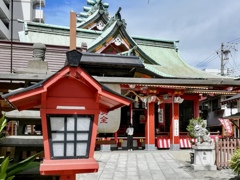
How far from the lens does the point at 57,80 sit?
384 cm

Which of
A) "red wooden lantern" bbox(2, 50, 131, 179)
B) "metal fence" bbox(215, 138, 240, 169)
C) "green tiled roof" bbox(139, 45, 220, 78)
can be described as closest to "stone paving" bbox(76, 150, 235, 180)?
"metal fence" bbox(215, 138, 240, 169)

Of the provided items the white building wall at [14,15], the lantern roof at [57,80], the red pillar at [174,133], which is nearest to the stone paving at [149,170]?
the red pillar at [174,133]

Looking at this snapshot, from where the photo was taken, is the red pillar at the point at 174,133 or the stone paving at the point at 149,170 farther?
the red pillar at the point at 174,133

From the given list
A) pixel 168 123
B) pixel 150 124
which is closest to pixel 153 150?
pixel 150 124

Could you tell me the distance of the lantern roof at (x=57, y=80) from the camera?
372 centimetres

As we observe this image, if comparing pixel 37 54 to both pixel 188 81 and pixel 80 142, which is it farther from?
pixel 188 81

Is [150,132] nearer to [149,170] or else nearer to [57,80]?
[149,170]

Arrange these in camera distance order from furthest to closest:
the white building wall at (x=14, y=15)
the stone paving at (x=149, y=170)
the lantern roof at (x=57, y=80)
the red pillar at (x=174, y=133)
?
1. the white building wall at (x=14, y=15)
2. the red pillar at (x=174, y=133)
3. the stone paving at (x=149, y=170)
4. the lantern roof at (x=57, y=80)

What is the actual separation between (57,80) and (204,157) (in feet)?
35.0

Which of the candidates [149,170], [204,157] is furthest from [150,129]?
[149,170]

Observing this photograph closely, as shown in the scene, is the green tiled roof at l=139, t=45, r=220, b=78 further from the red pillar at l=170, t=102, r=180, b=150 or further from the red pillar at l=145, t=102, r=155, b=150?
the red pillar at l=145, t=102, r=155, b=150

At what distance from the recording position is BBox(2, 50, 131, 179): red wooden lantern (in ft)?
12.6

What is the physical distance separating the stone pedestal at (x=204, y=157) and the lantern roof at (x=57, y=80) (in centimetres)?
968

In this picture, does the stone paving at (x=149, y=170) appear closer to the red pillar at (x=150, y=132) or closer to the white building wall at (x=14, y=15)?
the red pillar at (x=150, y=132)
